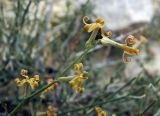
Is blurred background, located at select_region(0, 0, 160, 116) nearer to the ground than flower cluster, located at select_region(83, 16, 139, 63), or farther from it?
nearer to the ground

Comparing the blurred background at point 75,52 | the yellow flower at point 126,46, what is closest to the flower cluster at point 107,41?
the yellow flower at point 126,46

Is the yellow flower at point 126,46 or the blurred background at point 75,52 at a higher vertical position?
the yellow flower at point 126,46

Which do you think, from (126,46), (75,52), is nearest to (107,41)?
(126,46)

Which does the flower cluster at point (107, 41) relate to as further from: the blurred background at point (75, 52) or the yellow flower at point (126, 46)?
the blurred background at point (75, 52)

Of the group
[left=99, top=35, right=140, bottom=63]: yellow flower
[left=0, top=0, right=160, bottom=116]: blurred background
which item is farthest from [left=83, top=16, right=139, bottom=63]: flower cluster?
[left=0, top=0, right=160, bottom=116]: blurred background

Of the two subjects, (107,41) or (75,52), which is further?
(75,52)

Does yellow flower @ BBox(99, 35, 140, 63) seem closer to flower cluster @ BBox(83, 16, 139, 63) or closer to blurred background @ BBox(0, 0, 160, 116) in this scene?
flower cluster @ BBox(83, 16, 139, 63)

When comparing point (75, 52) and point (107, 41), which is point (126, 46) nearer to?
point (107, 41)

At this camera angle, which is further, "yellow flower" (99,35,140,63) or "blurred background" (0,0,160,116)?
"blurred background" (0,0,160,116)
